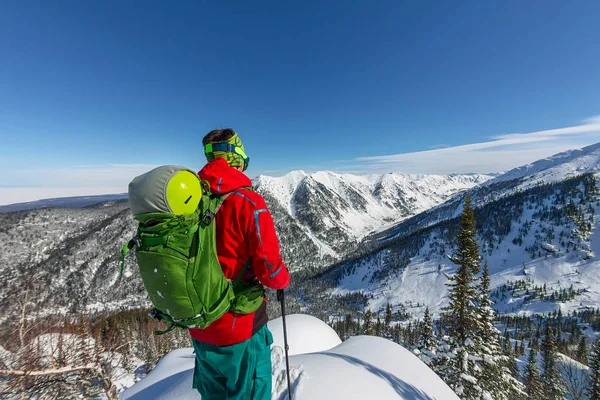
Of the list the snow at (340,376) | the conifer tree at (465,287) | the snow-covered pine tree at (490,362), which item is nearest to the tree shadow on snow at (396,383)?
the snow at (340,376)

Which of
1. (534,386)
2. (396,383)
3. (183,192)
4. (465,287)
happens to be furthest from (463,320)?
(534,386)

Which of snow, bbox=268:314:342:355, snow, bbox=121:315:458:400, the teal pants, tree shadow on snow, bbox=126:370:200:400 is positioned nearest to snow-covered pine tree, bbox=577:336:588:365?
snow, bbox=268:314:342:355

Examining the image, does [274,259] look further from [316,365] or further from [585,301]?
[585,301]

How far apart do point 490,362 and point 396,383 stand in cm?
1392

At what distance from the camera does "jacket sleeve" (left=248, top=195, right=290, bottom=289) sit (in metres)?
3.29

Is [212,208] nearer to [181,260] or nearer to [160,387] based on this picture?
[181,260]

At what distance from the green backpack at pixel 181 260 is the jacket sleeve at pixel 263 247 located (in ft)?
1.39

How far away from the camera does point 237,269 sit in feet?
11.4

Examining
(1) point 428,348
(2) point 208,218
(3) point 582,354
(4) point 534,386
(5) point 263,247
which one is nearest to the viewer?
(2) point 208,218

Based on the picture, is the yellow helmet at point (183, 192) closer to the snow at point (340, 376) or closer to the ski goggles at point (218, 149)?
the ski goggles at point (218, 149)

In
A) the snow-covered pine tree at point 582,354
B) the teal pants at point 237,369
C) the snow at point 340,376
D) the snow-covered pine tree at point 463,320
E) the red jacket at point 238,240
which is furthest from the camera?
the snow-covered pine tree at point 582,354

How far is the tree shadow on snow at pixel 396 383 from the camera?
23.3ft

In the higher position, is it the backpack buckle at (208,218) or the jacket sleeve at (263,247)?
the backpack buckle at (208,218)

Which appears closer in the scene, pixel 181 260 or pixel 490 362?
pixel 181 260
